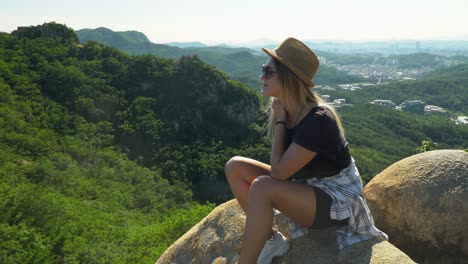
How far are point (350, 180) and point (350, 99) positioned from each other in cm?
15078

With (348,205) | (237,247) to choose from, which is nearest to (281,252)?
(348,205)

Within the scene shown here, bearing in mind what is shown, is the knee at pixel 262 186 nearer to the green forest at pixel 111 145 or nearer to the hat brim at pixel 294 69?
the hat brim at pixel 294 69

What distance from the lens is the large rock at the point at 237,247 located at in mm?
4160

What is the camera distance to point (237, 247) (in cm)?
551

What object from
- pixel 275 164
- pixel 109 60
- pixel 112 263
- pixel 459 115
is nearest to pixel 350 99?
pixel 459 115

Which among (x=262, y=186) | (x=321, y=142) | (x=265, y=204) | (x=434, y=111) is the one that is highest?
(x=321, y=142)

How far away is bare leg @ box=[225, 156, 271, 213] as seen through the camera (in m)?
4.88

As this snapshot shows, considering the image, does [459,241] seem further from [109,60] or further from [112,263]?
[109,60]

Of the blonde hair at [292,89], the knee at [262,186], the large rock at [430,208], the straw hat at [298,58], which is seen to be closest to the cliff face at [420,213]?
the large rock at [430,208]

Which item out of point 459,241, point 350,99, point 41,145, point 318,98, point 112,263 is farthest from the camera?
point 350,99

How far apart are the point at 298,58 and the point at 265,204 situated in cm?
167

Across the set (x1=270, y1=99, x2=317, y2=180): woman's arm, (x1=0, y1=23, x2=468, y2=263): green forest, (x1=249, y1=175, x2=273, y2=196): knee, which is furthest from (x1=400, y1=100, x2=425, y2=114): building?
(x1=249, y1=175, x2=273, y2=196): knee

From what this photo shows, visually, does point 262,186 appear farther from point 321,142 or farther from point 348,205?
point 348,205

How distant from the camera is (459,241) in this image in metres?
5.23
